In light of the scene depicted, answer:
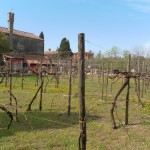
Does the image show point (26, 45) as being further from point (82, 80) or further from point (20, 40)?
point (82, 80)

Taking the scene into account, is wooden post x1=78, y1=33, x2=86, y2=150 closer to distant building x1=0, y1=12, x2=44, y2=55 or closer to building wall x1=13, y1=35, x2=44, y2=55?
distant building x1=0, y1=12, x2=44, y2=55

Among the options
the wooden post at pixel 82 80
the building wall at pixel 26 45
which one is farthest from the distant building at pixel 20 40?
the wooden post at pixel 82 80

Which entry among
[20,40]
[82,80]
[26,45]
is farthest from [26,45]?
[82,80]

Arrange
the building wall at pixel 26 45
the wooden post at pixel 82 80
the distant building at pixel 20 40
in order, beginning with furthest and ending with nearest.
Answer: the building wall at pixel 26 45
the distant building at pixel 20 40
the wooden post at pixel 82 80

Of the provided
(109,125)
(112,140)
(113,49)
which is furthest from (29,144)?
(113,49)

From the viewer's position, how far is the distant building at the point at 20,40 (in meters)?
69.1

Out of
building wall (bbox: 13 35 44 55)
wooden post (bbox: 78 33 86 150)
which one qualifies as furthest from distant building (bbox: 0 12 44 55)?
wooden post (bbox: 78 33 86 150)

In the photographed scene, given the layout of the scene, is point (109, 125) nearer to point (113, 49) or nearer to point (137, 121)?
point (137, 121)

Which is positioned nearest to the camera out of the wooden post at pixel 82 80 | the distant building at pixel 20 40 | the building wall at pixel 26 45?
the wooden post at pixel 82 80

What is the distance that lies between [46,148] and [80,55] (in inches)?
141

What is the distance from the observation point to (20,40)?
240ft

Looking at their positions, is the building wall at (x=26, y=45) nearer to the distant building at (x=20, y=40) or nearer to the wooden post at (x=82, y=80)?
the distant building at (x=20, y=40)

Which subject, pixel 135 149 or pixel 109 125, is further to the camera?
pixel 109 125

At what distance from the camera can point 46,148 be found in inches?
298
